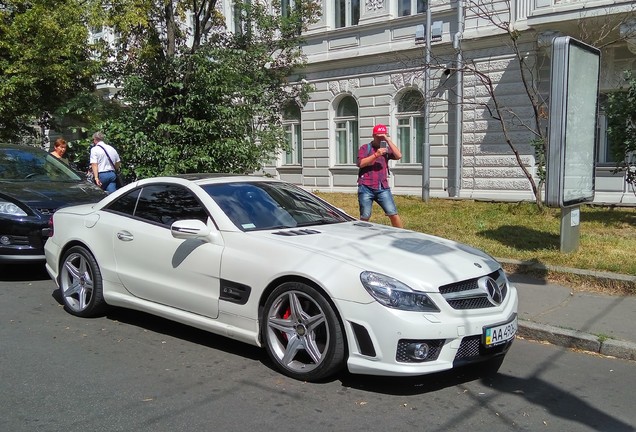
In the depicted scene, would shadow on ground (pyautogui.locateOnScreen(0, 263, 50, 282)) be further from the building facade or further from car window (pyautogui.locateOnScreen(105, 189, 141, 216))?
the building facade

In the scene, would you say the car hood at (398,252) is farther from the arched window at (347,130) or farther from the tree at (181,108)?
the arched window at (347,130)

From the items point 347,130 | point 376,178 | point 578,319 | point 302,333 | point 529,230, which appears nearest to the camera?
point 302,333

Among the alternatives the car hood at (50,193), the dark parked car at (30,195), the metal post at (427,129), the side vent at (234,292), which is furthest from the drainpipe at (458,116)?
the side vent at (234,292)

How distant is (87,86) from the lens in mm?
17906

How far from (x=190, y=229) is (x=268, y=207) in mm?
791

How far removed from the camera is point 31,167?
30.0 ft

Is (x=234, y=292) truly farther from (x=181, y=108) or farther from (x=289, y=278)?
(x=181, y=108)

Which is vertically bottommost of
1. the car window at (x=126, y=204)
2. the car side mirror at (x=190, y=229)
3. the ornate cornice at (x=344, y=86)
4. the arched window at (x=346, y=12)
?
the car side mirror at (x=190, y=229)

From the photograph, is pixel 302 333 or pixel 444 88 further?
pixel 444 88

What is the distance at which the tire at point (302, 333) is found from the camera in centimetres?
416

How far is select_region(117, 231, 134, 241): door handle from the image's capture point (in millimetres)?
5496

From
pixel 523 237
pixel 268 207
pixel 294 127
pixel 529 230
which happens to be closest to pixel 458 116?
pixel 294 127

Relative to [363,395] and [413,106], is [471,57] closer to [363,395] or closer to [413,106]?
[413,106]

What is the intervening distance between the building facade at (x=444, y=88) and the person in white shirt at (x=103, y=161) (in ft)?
17.9
